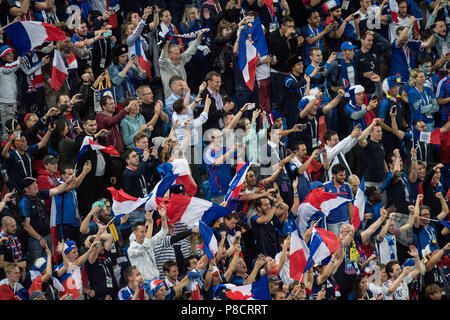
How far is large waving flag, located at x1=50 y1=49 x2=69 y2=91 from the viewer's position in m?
16.5

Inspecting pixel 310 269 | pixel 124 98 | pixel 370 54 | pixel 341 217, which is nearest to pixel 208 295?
pixel 310 269

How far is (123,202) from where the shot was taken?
48.3ft

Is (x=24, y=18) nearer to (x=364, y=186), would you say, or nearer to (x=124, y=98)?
(x=124, y=98)

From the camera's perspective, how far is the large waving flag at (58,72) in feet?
54.2

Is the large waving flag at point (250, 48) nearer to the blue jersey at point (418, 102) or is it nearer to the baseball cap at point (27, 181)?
the blue jersey at point (418, 102)

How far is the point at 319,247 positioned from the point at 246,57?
13.8 ft

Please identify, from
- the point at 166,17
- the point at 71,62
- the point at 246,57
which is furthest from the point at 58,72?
the point at 246,57

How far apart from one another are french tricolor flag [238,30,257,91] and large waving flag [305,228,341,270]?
3.84 m

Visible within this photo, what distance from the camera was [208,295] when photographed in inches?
577

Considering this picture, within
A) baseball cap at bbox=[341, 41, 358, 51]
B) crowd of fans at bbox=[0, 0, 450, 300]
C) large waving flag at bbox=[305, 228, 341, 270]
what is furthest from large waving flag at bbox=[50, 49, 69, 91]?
baseball cap at bbox=[341, 41, 358, 51]

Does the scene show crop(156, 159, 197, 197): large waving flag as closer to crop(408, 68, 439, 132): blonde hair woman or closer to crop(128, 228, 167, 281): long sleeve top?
crop(128, 228, 167, 281): long sleeve top

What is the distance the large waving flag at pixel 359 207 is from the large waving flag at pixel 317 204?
0.52 metres

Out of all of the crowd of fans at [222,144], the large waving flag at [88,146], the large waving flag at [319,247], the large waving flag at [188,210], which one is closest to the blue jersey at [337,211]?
the crowd of fans at [222,144]

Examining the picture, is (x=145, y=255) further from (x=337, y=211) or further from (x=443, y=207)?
(x=443, y=207)
